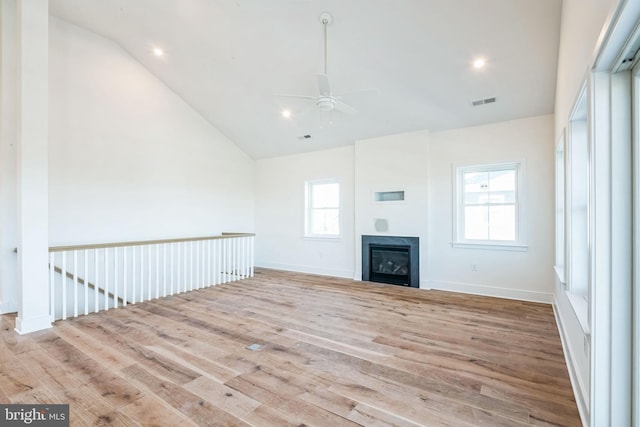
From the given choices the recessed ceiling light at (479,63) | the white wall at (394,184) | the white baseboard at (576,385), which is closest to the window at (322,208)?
the white wall at (394,184)

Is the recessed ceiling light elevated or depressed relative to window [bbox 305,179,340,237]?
elevated

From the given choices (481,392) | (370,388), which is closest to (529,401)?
(481,392)

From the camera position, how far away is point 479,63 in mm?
3768

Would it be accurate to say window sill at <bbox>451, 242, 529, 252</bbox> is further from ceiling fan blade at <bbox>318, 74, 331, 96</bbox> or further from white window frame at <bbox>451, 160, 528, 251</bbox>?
ceiling fan blade at <bbox>318, 74, 331, 96</bbox>

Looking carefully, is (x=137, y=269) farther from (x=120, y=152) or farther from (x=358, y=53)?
(x=358, y=53)

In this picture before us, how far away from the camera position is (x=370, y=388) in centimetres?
222

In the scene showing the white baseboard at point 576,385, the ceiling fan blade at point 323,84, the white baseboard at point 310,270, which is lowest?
the white baseboard at point 310,270

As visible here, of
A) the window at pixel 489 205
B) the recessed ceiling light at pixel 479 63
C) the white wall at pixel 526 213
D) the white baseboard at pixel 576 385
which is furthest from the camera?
the window at pixel 489 205

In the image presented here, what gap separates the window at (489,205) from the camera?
15.5ft

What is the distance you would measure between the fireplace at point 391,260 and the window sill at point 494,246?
0.72 m

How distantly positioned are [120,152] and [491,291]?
683cm

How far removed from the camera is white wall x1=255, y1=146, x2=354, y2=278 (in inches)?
254

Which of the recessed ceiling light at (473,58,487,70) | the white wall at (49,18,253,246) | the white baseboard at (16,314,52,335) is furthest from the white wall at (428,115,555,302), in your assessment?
the white baseboard at (16,314,52,335)

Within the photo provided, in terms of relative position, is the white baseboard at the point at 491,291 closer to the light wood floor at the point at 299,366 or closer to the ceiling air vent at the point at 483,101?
the light wood floor at the point at 299,366
